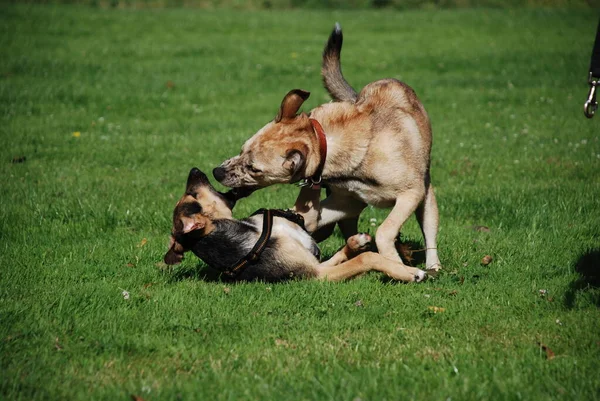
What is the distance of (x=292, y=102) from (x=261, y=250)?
4.19 ft

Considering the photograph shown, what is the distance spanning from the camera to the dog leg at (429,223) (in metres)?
6.36

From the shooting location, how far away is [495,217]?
300 inches

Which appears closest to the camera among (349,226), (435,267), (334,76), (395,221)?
(395,221)

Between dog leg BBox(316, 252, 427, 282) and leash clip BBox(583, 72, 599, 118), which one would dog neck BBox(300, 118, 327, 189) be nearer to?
dog leg BBox(316, 252, 427, 282)

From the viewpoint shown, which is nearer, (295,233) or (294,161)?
(294,161)

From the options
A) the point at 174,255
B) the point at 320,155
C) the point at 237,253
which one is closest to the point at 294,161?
the point at 320,155

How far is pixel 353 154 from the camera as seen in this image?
582 centimetres

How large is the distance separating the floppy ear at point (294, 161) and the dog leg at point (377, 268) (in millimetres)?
925

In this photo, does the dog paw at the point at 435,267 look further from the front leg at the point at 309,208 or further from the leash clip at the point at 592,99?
the leash clip at the point at 592,99

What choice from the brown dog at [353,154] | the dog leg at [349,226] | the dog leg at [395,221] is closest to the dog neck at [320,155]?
the brown dog at [353,154]

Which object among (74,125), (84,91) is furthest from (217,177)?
(84,91)

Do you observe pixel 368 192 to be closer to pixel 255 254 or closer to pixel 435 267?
pixel 435 267

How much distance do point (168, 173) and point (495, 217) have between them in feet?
14.4

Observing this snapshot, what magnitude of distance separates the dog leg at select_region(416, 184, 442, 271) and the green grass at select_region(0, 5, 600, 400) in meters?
0.25
